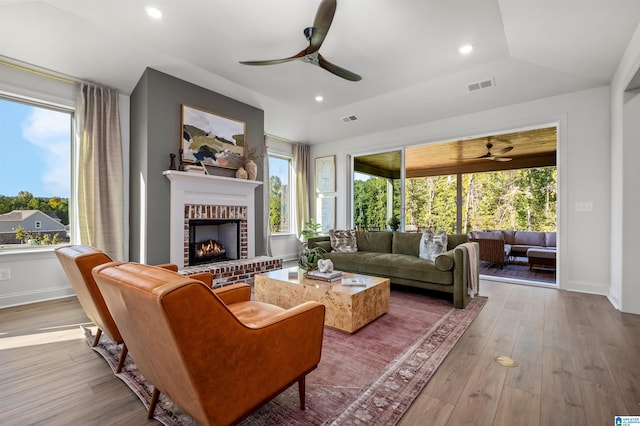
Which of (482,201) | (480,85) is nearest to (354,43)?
(480,85)

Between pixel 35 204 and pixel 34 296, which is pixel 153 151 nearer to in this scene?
pixel 35 204

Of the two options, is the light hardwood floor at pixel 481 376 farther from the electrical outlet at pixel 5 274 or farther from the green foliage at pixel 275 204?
the green foliage at pixel 275 204

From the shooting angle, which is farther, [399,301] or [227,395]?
[399,301]

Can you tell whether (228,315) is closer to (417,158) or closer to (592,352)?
(592,352)

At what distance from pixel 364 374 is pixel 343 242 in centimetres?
304

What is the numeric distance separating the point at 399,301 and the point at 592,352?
1754 millimetres

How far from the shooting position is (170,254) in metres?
4.03

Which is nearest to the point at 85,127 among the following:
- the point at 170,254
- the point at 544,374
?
the point at 170,254

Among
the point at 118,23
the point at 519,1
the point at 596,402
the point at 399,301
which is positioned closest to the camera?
the point at 596,402

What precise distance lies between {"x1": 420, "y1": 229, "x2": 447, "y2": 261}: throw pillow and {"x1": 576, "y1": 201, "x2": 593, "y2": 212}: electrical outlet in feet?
6.21

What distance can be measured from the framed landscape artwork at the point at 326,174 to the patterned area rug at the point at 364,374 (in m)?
4.09

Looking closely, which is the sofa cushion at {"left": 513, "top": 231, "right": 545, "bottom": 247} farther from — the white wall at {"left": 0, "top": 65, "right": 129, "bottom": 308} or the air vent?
the white wall at {"left": 0, "top": 65, "right": 129, "bottom": 308}

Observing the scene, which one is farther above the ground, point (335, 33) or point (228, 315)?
point (335, 33)

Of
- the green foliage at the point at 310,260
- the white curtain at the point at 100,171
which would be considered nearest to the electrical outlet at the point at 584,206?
the green foliage at the point at 310,260
